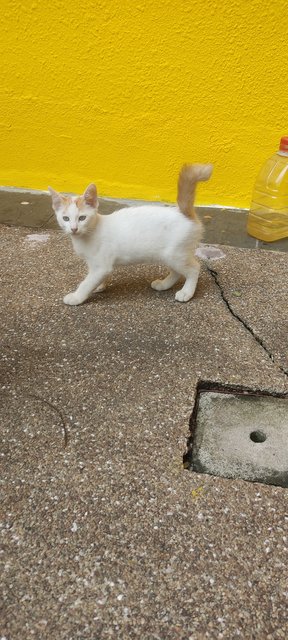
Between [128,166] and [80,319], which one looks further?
[128,166]

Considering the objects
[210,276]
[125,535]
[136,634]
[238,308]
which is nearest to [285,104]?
[210,276]

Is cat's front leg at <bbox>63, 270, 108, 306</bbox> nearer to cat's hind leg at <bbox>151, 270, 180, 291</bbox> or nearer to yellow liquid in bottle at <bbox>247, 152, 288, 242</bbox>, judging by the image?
cat's hind leg at <bbox>151, 270, 180, 291</bbox>

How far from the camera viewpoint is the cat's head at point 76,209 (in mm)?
2039

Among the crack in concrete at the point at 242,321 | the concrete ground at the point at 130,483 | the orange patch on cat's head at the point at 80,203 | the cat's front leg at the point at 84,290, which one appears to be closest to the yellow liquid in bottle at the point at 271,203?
the crack in concrete at the point at 242,321

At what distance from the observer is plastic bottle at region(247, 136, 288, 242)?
3.13 metres

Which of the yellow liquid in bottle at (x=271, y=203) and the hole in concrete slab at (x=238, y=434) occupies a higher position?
the yellow liquid in bottle at (x=271, y=203)

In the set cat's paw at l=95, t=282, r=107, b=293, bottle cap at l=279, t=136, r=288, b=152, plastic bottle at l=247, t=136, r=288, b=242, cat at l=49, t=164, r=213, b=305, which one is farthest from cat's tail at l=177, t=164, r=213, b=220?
plastic bottle at l=247, t=136, r=288, b=242

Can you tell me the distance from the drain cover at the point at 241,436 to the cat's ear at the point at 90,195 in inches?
39.3

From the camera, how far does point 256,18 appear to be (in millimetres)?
2941

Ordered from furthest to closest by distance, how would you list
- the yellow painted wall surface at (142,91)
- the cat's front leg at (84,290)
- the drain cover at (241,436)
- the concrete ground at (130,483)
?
the yellow painted wall surface at (142,91)
the cat's front leg at (84,290)
the drain cover at (241,436)
the concrete ground at (130,483)

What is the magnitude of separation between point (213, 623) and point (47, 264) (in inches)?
81.9

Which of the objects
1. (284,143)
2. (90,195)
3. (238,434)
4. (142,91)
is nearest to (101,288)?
(90,195)

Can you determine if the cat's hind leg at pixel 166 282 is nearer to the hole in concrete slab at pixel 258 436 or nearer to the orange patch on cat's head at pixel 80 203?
the orange patch on cat's head at pixel 80 203

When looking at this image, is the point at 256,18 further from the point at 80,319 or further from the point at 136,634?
the point at 136,634
